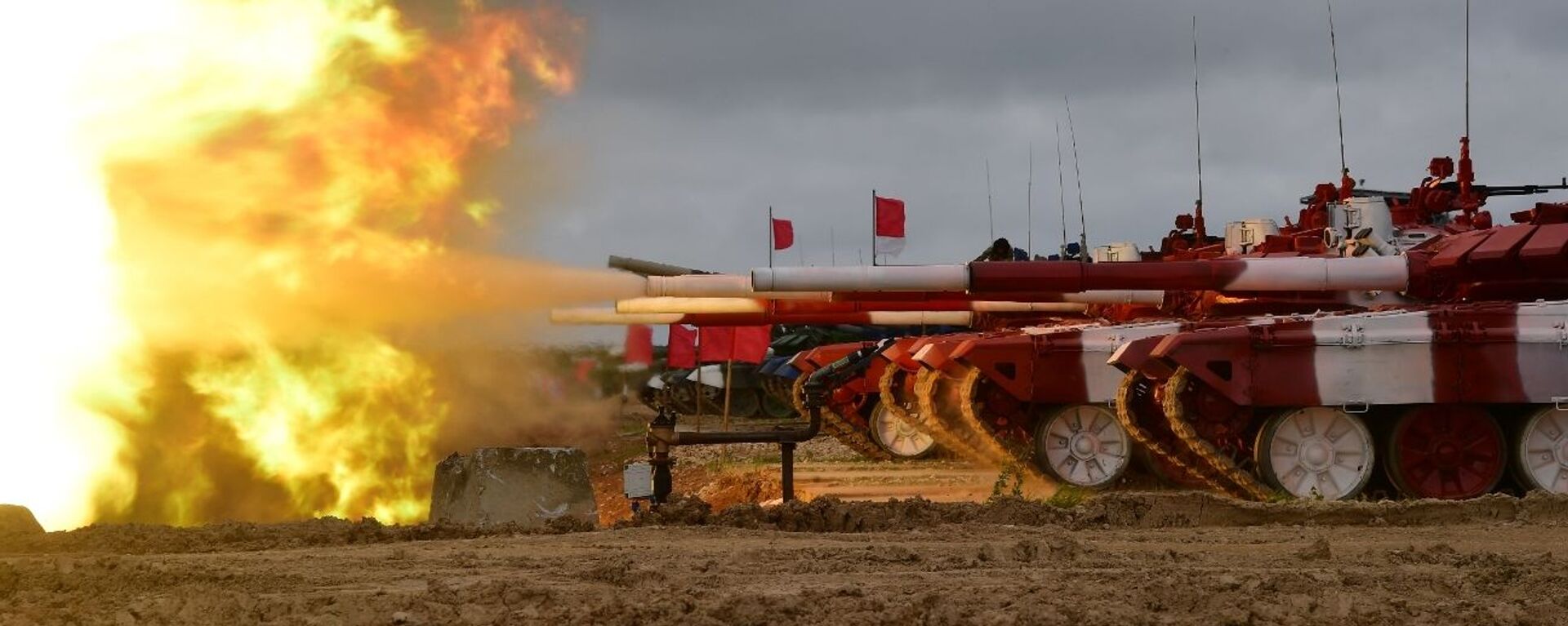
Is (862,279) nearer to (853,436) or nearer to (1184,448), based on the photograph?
(1184,448)

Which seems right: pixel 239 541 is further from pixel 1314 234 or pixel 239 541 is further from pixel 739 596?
pixel 1314 234

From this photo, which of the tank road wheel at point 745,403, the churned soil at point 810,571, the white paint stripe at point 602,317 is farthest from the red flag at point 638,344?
the churned soil at point 810,571

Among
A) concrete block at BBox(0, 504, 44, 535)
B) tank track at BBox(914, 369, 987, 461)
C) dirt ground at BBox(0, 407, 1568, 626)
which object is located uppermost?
tank track at BBox(914, 369, 987, 461)

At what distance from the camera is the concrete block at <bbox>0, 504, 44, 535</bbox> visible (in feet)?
40.7

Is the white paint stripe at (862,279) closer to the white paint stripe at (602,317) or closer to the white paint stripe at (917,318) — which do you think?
the white paint stripe at (602,317)

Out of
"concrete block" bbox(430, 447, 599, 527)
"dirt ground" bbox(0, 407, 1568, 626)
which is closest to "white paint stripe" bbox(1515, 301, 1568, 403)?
"dirt ground" bbox(0, 407, 1568, 626)

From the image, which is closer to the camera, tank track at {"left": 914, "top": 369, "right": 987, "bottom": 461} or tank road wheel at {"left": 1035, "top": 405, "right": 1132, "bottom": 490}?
tank road wheel at {"left": 1035, "top": 405, "right": 1132, "bottom": 490}

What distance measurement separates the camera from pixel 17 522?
1248 centimetres

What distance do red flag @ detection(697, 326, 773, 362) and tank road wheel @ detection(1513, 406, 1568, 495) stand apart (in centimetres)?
1332

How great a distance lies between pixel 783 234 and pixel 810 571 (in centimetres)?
2443

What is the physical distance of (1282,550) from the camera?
1249 centimetres

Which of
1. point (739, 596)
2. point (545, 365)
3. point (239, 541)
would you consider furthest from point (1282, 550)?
point (545, 365)

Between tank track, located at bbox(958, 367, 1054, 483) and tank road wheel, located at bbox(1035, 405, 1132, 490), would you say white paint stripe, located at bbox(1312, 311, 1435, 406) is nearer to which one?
tank road wheel, located at bbox(1035, 405, 1132, 490)

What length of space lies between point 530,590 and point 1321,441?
1126cm
